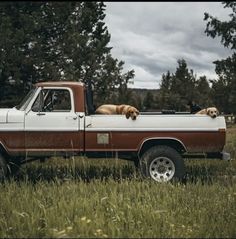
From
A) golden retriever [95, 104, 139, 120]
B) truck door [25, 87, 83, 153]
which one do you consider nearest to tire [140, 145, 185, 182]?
golden retriever [95, 104, 139, 120]

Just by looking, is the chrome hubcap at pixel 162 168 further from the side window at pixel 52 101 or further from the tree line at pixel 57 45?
the tree line at pixel 57 45

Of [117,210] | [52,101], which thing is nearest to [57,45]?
[52,101]

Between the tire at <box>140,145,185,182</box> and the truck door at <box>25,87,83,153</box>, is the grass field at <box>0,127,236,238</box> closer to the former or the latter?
the tire at <box>140,145,185,182</box>

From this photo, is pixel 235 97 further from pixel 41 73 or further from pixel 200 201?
pixel 200 201

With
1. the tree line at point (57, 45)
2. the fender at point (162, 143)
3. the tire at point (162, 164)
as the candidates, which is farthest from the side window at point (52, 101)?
the tree line at point (57, 45)

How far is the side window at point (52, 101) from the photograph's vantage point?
923cm

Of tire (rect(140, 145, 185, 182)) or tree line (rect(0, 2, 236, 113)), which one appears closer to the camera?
tire (rect(140, 145, 185, 182))

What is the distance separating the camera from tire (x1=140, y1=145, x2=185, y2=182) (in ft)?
29.7

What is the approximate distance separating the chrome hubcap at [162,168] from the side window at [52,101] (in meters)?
1.90

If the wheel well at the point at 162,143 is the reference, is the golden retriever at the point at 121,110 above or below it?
above

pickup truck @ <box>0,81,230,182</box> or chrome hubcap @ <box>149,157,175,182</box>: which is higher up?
pickup truck @ <box>0,81,230,182</box>

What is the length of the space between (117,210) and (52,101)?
4.19m

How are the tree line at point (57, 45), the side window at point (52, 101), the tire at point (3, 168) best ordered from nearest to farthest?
the tire at point (3, 168) → the side window at point (52, 101) → the tree line at point (57, 45)

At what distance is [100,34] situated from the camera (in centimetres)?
2753
